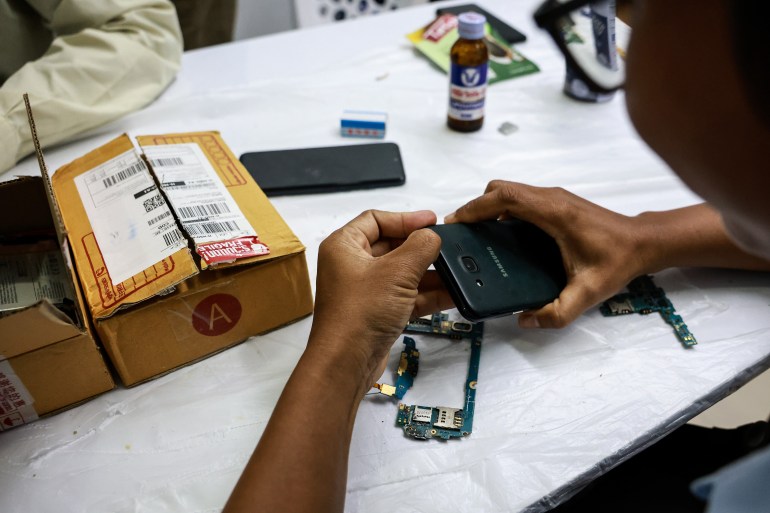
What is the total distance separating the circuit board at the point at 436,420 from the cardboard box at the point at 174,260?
0.20 meters

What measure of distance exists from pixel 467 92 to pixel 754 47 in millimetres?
715

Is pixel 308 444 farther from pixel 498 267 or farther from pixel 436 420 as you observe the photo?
pixel 498 267

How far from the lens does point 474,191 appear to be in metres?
0.95

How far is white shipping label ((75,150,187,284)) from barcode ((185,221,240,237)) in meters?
0.01

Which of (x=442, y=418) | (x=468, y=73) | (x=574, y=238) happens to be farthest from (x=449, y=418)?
(x=468, y=73)

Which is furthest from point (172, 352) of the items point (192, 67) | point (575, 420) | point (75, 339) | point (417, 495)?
point (192, 67)

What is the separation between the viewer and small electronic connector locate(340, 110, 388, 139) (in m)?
1.05

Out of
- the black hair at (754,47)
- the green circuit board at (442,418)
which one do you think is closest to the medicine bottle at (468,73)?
the green circuit board at (442,418)

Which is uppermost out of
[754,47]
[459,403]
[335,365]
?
[754,47]

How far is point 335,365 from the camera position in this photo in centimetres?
57

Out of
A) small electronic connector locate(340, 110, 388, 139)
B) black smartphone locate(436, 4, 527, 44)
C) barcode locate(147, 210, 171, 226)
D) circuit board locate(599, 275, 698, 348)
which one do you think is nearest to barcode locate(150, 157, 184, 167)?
barcode locate(147, 210, 171, 226)

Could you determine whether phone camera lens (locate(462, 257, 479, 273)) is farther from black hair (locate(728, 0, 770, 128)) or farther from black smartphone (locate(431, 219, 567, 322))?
black hair (locate(728, 0, 770, 128))

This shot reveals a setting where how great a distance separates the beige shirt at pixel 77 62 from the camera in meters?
0.97

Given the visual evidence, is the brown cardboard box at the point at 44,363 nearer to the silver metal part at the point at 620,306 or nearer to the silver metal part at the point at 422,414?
the silver metal part at the point at 422,414
